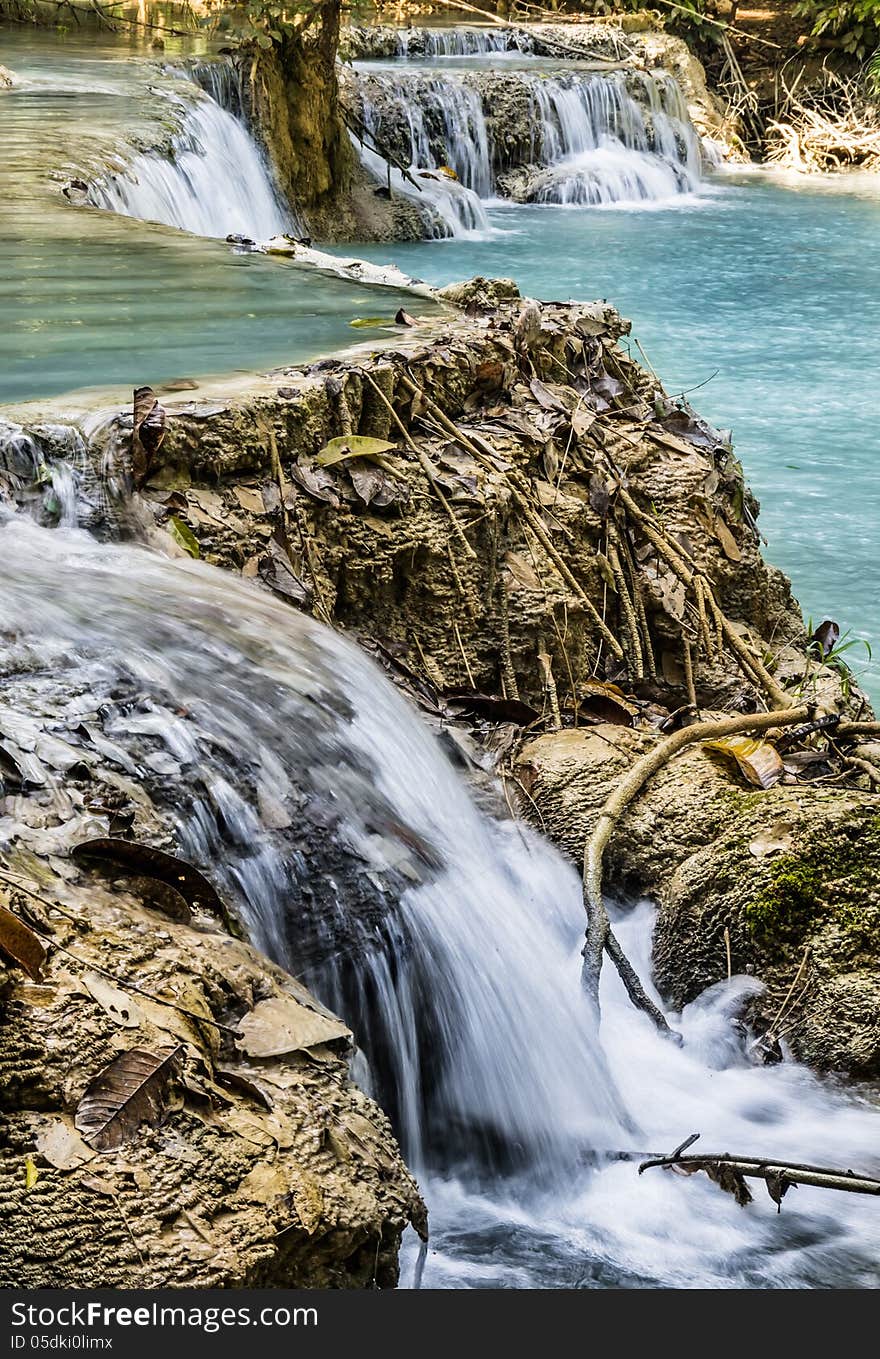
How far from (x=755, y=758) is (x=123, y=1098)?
2.37m

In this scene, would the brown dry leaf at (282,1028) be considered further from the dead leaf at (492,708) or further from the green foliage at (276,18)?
the green foliage at (276,18)

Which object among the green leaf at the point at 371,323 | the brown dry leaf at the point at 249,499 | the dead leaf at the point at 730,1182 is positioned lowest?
the dead leaf at the point at 730,1182

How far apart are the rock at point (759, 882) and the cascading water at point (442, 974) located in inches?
3.6

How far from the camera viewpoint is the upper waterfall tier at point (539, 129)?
14945mm

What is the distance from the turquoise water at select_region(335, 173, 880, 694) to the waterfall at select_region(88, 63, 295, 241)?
1138 mm

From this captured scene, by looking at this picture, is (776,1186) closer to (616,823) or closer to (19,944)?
(616,823)

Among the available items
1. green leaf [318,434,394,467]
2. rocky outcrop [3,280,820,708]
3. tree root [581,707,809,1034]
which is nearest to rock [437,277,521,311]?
rocky outcrop [3,280,820,708]

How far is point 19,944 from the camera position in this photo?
221 cm

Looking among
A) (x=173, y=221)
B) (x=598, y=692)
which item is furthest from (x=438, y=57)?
(x=598, y=692)

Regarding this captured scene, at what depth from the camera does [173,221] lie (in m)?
10.2

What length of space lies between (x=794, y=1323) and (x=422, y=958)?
4.15 ft

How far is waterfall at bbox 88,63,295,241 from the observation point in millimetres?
9789

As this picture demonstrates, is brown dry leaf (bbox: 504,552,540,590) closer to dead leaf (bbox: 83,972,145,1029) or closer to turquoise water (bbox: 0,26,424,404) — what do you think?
turquoise water (bbox: 0,26,424,404)

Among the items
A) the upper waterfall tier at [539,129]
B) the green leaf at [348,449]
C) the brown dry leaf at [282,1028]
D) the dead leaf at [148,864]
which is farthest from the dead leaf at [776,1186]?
the upper waterfall tier at [539,129]
